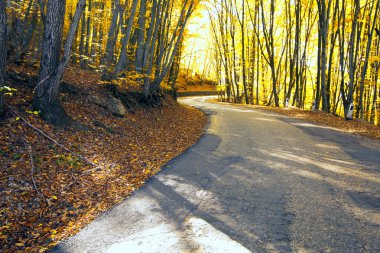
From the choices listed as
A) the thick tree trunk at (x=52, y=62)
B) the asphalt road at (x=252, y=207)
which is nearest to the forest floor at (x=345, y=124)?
the asphalt road at (x=252, y=207)

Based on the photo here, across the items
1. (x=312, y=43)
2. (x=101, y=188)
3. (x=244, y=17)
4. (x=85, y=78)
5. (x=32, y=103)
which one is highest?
(x=244, y=17)

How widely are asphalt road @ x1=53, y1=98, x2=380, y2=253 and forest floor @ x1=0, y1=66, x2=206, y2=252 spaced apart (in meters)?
0.55

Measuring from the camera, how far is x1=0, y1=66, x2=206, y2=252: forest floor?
14.9ft

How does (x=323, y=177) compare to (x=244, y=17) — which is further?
(x=244, y=17)

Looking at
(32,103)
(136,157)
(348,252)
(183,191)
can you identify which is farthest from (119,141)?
(348,252)

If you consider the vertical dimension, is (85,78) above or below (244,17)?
below

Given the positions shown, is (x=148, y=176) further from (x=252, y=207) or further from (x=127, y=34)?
(x=127, y=34)

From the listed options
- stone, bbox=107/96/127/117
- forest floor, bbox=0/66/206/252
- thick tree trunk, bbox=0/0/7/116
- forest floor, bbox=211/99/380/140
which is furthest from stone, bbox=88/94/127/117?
Answer: forest floor, bbox=211/99/380/140

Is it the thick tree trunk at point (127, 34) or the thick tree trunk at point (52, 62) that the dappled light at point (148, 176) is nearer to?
the thick tree trunk at point (52, 62)

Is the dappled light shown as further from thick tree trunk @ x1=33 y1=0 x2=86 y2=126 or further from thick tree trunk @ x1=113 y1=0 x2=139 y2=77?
thick tree trunk @ x1=113 y1=0 x2=139 y2=77

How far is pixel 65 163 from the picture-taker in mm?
6477

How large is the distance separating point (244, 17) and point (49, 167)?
27213mm

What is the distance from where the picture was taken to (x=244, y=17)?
28516 mm

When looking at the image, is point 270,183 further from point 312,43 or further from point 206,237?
point 312,43
